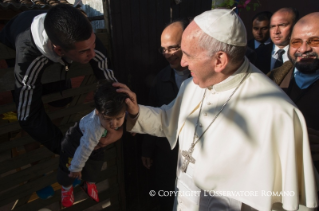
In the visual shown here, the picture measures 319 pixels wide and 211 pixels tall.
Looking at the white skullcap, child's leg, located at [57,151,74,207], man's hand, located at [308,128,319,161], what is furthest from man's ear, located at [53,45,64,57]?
Result: man's hand, located at [308,128,319,161]

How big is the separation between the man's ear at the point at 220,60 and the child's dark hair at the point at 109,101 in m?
0.86

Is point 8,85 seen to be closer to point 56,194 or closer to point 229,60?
point 56,194

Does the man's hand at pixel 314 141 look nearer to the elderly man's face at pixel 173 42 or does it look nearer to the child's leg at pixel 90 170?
the elderly man's face at pixel 173 42

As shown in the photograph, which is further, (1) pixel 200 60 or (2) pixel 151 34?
(2) pixel 151 34

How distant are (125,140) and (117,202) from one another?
1116 millimetres

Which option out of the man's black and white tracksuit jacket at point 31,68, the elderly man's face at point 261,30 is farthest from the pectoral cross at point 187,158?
the elderly man's face at point 261,30

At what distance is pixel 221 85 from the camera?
1877 millimetres

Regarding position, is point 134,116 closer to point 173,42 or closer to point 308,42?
point 173,42

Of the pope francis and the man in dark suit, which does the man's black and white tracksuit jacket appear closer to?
the pope francis

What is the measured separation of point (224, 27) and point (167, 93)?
4.14 ft

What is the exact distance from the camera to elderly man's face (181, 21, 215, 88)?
Answer: 5.55 feet

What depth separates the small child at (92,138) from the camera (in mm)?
1998

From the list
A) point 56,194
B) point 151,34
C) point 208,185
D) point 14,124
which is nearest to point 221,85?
point 208,185

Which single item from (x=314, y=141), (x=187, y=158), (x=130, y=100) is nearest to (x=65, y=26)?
(x=130, y=100)
